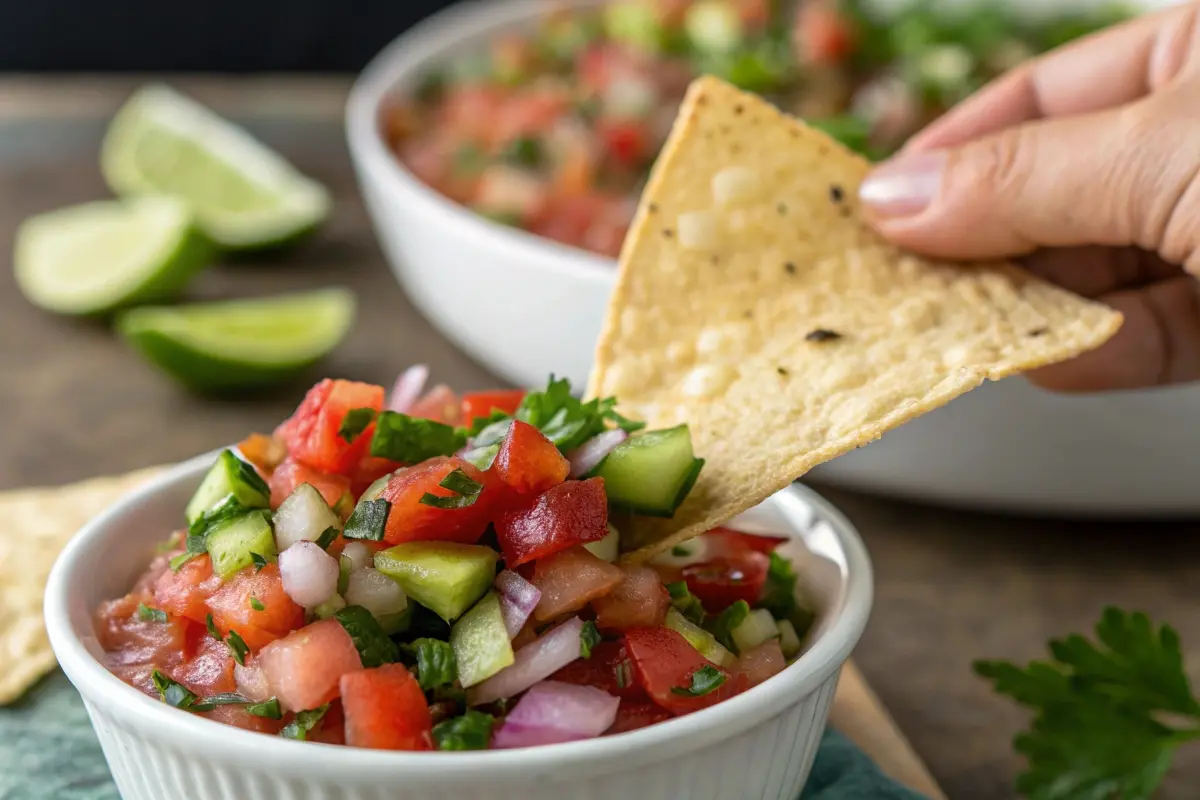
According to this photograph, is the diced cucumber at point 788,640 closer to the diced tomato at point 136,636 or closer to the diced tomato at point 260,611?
the diced tomato at point 260,611

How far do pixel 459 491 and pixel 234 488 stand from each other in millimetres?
289

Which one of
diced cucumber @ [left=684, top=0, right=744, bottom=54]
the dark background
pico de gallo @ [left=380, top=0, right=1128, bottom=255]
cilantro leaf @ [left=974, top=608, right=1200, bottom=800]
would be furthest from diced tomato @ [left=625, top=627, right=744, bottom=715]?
the dark background

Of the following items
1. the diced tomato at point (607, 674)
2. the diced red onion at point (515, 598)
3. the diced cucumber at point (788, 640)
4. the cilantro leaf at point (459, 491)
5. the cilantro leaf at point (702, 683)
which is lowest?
the diced cucumber at point (788, 640)

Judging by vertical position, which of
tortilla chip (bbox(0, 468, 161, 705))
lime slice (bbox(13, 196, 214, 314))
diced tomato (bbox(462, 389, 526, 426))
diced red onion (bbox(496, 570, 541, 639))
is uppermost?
diced red onion (bbox(496, 570, 541, 639))

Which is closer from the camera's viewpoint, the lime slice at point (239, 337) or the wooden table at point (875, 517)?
the wooden table at point (875, 517)

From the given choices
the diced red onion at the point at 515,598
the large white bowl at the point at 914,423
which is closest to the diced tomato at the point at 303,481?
the diced red onion at the point at 515,598

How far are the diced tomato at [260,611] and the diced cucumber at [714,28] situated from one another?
2584mm

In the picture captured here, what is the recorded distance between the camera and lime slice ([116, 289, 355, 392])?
2977 millimetres

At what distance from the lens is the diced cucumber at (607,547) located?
152cm

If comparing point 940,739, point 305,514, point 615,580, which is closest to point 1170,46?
point 940,739

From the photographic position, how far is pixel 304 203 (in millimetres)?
3943

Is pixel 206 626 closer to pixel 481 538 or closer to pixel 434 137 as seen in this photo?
pixel 481 538

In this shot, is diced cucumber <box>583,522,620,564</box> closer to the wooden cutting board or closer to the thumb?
the wooden cutting board

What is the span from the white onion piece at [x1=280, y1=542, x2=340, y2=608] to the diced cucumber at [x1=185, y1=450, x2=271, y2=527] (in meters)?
0.17
